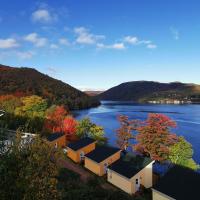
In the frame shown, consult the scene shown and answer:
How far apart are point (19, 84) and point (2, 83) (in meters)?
12.0

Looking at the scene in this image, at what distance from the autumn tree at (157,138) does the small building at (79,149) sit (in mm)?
8814

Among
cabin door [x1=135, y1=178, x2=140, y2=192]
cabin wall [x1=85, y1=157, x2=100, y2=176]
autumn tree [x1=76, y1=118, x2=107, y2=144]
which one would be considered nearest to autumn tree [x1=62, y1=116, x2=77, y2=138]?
autumn tree [x1=76, y1=118, x2=107, y2=144]

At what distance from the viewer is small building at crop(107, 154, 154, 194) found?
33719mm

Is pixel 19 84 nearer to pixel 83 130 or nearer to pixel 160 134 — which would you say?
pixel 83 130

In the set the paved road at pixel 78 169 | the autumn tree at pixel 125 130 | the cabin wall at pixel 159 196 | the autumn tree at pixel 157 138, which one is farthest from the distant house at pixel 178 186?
the autumn tree at pixel 125 130

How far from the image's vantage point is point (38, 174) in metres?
12.7

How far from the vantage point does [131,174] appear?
33.8 m

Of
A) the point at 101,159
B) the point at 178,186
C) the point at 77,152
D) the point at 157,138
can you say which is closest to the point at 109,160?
the point at 101,159

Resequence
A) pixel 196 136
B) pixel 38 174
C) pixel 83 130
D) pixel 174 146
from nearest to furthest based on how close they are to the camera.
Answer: pixel 38 174 → pixel 174 146 → pixel 83 130 → pixel 196 136

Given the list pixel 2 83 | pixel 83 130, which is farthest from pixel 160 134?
pixel 2 83

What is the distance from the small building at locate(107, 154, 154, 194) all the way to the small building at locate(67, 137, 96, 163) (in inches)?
352

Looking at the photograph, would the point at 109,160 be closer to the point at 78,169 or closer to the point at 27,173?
the point at 78,169

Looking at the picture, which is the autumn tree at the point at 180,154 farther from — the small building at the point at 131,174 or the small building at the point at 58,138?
the small building at the point at 58,138

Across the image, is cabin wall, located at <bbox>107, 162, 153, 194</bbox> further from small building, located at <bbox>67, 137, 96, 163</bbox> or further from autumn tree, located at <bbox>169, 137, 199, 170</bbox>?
autumn tree, located at <bbox>169, 137, 199, 170</bbox>
